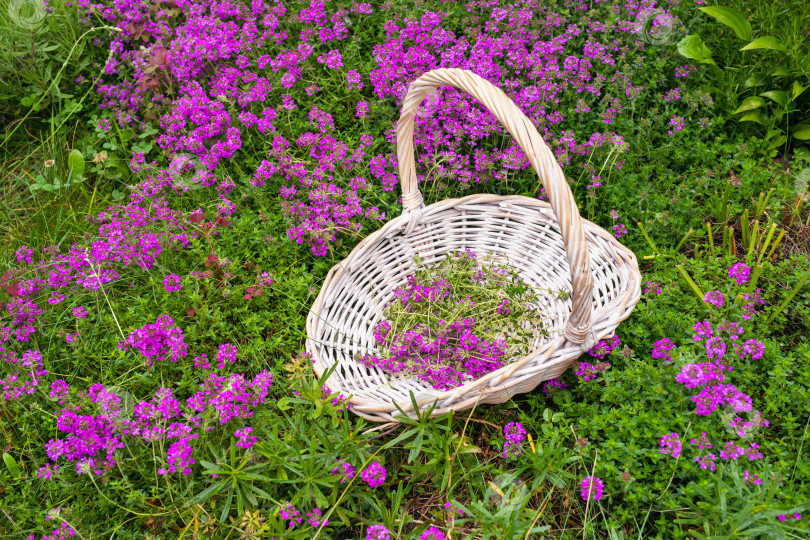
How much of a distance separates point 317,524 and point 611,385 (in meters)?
1.17

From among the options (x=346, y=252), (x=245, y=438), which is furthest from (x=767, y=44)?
(x=245, y=438)

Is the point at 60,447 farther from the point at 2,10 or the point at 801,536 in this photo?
the point at 2,10

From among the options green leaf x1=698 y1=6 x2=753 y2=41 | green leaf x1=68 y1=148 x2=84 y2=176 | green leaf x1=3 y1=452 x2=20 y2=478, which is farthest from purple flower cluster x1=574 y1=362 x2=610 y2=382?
green leaf x1=68 y1=148 x2=84 y2=176

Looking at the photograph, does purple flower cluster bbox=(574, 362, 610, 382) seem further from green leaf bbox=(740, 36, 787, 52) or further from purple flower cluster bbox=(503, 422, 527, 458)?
green leaf bbox=(740, 36, 787, 52)

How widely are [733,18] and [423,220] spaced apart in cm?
198

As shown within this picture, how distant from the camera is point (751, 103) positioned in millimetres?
3068

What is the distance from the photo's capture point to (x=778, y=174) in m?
2.99

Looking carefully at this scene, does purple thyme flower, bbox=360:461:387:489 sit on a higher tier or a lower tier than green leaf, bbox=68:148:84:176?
lower

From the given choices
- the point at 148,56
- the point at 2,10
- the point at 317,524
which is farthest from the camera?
the point at 2,10

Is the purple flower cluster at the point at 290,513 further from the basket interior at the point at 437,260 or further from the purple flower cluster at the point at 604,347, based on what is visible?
the purple flower cluster at the point at 604,347

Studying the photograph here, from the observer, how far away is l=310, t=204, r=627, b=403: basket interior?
2.56 m

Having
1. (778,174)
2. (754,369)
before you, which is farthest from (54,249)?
(778,174)

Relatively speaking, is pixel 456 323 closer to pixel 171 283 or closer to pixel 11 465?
pixel 171 283

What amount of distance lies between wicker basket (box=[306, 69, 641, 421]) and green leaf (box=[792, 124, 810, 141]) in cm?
137
